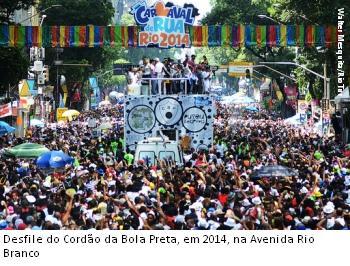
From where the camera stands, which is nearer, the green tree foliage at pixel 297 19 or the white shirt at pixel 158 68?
the white shirt at pixel 158 68

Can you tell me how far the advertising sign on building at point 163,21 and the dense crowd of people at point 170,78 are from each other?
191 cm

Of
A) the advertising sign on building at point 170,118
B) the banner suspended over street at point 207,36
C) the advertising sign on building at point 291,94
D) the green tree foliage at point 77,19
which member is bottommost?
the advertising sign on building at point 170,118

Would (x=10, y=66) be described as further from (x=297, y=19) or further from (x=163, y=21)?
(x=297, y=19)

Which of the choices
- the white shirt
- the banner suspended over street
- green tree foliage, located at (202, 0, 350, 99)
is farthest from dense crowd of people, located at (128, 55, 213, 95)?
green tree foliage, located at (202, 0, 350, 99)

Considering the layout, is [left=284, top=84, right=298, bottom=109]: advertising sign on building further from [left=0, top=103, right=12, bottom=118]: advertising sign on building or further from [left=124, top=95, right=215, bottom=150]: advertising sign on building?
[left=124, top=95, right=215, bottom=150]: advertising sign on building

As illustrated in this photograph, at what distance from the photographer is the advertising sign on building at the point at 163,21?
128 feet

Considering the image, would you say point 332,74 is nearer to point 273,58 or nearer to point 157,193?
point 273,58

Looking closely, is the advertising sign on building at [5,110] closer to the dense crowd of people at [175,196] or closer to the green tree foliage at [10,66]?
the green tree foliage at [10,66]

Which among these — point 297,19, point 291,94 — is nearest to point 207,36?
point 297,19

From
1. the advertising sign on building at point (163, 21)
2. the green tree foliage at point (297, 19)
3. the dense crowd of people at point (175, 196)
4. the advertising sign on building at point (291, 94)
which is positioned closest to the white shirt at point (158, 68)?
the advertising sign on building at point (163, 21)

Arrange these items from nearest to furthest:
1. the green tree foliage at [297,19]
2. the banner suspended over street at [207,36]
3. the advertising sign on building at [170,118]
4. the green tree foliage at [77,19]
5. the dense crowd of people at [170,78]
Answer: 1. the advertising sign on building at [170,118]
2. the dense crowd of people at [170,78]
3. the banner suspended over street at [207,36]
4. the green tree foliage at [297,19]
5. the green tree foliage at [77,19]

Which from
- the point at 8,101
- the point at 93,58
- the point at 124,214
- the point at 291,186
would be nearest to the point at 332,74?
the point at 8,101

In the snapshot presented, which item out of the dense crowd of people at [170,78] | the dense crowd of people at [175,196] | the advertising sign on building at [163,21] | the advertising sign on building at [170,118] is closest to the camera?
the dense crowd of people at [175,196]

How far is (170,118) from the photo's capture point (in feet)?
118
